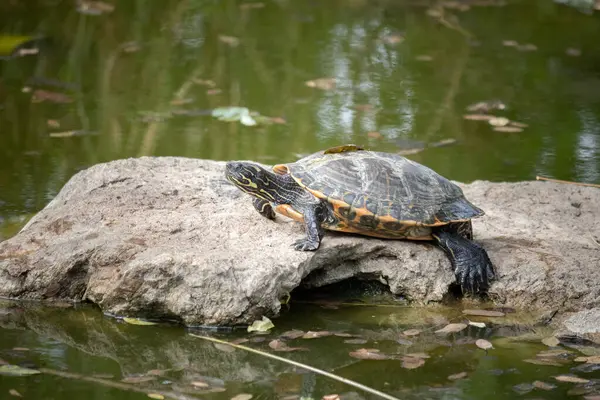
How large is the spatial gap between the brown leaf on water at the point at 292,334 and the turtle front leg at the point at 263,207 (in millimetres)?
667

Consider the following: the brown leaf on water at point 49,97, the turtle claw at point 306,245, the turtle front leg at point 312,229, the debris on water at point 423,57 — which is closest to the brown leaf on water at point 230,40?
the debris on water at point 423,57

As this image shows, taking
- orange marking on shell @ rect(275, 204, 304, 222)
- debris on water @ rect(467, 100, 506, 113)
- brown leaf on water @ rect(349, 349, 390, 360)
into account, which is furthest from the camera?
debris on water @ rect(467, 100, 506, 113)

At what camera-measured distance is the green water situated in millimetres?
3275

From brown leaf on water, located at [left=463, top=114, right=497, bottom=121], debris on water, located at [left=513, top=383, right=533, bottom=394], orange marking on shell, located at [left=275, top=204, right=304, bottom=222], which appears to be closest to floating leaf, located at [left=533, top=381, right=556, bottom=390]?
debris on water, located at [left=513, top=383, right=533, bottom=394]

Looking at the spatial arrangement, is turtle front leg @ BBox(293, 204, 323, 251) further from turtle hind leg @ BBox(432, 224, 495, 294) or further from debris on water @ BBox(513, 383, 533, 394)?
debris on water @ BBox(513, 383, 533, 394)

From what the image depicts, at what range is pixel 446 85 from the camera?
7.13m

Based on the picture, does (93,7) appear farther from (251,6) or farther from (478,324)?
(478,324)

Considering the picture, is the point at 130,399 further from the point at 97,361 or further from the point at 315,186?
the point at 315,186

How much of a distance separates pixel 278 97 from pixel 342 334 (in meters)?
3.41

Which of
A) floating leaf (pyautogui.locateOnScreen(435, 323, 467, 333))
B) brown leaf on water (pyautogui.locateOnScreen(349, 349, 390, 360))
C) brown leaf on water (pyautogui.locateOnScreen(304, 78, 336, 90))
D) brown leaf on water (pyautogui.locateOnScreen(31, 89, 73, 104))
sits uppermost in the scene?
brown leaf on water (pyautogui.locateOnScreen(304, 78, 336, 90))

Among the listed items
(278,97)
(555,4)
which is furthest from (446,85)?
(555,4)

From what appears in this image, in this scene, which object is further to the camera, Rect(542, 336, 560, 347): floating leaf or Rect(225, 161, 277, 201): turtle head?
Rect(225, 161, 277, 201): turtle head

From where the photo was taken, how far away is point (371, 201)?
3811mm

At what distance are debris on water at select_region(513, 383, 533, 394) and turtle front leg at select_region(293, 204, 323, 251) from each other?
3.15ft
